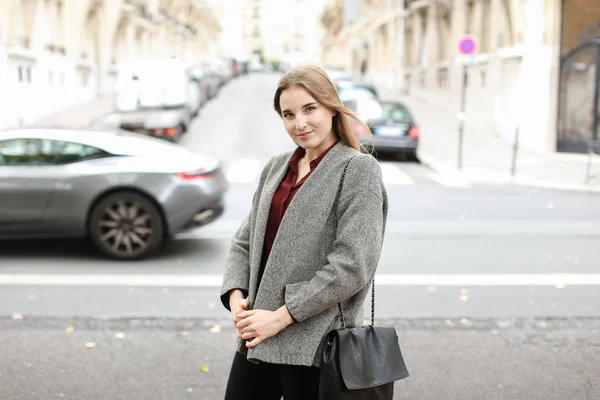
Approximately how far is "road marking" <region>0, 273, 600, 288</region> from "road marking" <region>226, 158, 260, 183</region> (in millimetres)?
8047

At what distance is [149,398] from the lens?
4.14 metres

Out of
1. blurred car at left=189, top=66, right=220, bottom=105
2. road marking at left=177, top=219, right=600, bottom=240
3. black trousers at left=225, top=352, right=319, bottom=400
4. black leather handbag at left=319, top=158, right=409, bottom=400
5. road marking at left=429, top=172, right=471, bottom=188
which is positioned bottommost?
road marking at left=429, top=172, right=471, bottom=188

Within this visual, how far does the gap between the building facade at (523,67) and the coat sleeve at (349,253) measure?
1535 cm

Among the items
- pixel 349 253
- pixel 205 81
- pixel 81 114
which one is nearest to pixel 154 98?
pixel 81 114


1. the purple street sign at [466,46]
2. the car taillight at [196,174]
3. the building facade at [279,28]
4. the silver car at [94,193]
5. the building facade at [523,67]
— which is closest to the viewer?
the silver car at [94,193]

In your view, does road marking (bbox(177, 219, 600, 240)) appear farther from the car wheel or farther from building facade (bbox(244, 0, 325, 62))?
building facade (bbox(244, 0, 325, 62))

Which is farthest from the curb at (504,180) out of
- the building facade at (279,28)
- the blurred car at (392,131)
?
the building facade at (279,28)

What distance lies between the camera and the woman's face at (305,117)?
2.30 m

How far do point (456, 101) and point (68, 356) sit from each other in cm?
2675

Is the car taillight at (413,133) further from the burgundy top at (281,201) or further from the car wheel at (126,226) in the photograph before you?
the burgundy top at (281,201)

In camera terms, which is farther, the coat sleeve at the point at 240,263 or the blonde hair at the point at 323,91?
the coat sleeve at the point at 240,263

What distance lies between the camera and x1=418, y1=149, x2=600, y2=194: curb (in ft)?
48.0

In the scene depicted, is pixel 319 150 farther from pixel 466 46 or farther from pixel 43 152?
pixel 466 46

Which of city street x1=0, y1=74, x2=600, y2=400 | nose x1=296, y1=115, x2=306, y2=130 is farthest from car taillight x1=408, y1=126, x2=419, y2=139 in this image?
nose x1=296, y1=115, x2=306, y2=130
